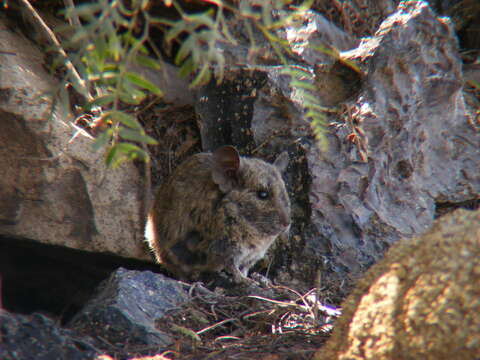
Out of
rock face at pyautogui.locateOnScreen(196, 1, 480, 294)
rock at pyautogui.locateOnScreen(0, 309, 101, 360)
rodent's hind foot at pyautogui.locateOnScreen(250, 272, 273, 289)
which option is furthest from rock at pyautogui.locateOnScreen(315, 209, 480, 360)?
rock face at pyautogui.locateOnScreen(196, 1, 480, 294)

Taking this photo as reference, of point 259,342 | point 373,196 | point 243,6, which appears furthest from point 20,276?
point 243,6

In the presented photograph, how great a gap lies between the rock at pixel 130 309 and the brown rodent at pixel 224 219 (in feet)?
2.74

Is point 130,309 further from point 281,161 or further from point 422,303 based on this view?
point 281,161

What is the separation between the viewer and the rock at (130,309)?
9.94 feet

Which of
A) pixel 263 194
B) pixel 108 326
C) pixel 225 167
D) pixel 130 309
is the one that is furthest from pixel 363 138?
pixel 108 326

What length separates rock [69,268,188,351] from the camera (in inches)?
119

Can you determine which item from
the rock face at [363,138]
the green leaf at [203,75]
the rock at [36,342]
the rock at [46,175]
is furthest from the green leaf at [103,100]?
the rock face at [363,138]

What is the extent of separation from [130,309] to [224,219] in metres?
1.57

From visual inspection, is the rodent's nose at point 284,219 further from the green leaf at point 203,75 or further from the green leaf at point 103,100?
the green leaf at point 103,100

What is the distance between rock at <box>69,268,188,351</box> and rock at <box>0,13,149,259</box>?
40.8 inches

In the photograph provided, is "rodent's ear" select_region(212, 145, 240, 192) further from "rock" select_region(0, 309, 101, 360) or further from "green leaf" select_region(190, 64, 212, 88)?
"rock" select_region(0, 309, 101, 360)

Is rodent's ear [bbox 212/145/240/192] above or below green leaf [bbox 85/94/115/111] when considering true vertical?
above

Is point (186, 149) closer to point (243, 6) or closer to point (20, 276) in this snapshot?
point (20, 276)

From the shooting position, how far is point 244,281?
4461 mm
